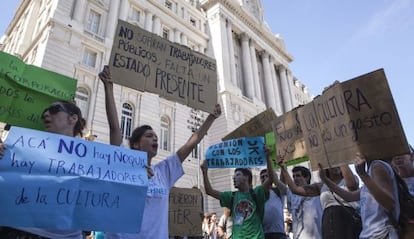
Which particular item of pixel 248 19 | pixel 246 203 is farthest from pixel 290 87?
pixel 246 203

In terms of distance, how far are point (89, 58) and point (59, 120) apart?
15.0m

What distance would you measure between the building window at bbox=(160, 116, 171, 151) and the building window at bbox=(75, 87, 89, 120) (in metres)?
4.83

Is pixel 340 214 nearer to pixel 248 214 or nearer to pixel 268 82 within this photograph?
pixel 248 214

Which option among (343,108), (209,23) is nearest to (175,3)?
(209,23)

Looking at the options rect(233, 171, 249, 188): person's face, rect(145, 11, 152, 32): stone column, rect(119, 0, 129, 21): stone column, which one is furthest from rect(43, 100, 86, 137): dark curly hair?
rect(145, 11, 152, 32): stone column

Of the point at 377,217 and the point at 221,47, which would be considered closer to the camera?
the point at 377,217

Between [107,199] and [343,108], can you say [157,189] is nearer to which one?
[107,199]

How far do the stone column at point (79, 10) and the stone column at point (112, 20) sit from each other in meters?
1.56

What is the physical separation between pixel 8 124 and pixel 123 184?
1.52 meters

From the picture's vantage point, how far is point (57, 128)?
1.98 meters

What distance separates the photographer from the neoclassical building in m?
14.1

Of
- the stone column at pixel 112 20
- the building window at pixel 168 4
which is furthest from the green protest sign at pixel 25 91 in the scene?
the building window at pixel 168 4

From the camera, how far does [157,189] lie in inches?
88.3

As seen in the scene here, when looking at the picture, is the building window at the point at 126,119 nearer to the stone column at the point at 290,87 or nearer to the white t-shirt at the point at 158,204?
the white t-shirt at the point at 158,204
